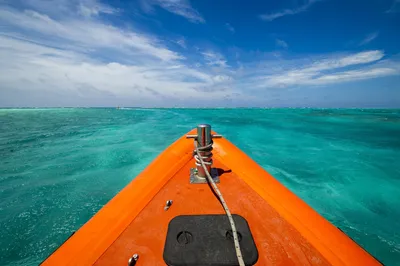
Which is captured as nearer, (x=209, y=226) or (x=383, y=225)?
(x=209, y=226)

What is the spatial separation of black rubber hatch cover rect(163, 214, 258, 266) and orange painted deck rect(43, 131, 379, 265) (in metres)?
0.08

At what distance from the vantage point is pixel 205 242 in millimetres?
1065

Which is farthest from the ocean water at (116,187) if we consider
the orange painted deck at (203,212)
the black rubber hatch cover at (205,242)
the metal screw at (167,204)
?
the black rubber hatch cover at (205,242)

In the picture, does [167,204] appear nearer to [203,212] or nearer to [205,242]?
[203,212]

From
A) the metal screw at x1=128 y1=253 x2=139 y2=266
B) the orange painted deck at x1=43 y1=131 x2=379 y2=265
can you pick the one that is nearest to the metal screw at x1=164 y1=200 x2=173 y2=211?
the orange painted deck at x1=43 y1=131 x2=379 y2=265

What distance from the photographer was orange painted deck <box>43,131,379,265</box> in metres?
1.07

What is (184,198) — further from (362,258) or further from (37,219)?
(37,219)

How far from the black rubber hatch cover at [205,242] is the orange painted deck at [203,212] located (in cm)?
8

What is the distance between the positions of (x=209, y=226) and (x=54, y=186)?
19.5 ft

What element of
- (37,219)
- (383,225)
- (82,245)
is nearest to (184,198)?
(82,245)

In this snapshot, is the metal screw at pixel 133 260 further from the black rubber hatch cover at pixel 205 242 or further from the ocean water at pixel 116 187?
the ocean water at pixel 116 187

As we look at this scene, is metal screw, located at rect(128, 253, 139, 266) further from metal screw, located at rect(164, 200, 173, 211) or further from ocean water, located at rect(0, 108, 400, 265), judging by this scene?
ocean water, located at rect(0, 108, 400, 265)

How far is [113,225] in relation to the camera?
1.28 meters

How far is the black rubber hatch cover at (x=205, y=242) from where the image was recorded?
972 mm
